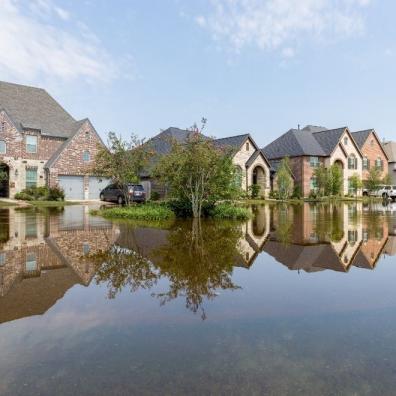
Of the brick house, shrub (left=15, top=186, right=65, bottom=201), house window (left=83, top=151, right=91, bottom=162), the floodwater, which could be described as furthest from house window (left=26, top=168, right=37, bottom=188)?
the floodwater

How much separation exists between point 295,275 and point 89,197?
3475cm

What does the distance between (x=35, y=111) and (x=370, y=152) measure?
50841 mm

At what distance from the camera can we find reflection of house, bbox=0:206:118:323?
5.36m

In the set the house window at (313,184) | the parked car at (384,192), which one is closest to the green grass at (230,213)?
the house window at (313,184)

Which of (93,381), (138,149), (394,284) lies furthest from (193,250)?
(138,149)

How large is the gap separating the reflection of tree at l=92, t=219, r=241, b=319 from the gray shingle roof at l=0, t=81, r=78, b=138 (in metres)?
33.4

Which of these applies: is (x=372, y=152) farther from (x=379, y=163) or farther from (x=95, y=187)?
(x=95, y=187)

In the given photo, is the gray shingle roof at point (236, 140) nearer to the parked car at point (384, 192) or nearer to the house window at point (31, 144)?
the house window at point (31, 144)

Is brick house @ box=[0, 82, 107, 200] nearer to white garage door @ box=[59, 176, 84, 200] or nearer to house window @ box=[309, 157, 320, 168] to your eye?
white garage door @ box=[59, 176, 84, 200]

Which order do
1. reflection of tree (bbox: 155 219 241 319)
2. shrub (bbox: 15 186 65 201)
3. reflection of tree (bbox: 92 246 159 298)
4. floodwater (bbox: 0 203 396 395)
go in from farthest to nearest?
shrub (bbox: 15 186 65 201) → reflection of tree (bbox: 92 246 159 298) → reflection of tree (bbox: 155 219 241 319) → floodwater (bbox: 0 203 396 395)

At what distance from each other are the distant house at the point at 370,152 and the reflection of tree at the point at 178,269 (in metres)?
54.9

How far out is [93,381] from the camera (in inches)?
126

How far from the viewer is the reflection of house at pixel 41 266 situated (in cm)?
536

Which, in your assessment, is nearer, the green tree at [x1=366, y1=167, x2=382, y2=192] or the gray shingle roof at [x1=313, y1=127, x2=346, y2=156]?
the gray shingle roof at [x1=313, y1=127, x2=346, y2=156]
